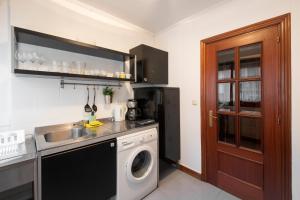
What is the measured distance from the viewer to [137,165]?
199 centimetres

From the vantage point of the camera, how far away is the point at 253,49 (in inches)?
67.1

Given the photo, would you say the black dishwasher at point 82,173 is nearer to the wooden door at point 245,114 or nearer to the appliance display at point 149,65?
the appliance display at point 149,65

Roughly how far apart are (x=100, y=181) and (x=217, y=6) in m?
2.54

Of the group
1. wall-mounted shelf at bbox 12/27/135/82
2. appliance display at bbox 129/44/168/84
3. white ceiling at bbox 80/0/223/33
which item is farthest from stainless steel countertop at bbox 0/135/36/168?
white ceiling at bbox 80/0/223/33

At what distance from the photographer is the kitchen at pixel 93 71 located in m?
1.48

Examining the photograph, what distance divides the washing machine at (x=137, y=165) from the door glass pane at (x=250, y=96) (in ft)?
3.85

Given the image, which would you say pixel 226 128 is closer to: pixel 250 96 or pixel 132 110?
pixel 250 96

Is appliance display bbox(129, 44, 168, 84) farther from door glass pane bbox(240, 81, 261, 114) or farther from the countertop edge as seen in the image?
door glass pane bbox(240, 81, 261, 114)

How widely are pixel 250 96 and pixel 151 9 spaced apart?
5.67ft

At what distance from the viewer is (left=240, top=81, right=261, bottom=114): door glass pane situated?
5.53 feet

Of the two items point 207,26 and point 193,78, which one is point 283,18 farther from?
point 193,78

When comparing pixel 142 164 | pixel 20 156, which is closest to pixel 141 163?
pixel 142 164

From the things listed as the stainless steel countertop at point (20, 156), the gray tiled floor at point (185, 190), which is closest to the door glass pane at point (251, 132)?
the gray tiled floor at point (185, 190)

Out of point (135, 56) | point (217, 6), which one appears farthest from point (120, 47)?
point (217, 6)
